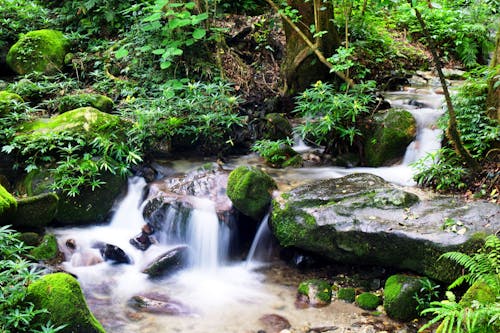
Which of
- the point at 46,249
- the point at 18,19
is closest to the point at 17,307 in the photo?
the point at 46,249

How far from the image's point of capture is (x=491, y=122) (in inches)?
214

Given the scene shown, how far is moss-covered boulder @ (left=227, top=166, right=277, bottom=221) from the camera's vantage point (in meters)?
5.70

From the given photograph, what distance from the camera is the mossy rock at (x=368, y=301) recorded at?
4.50 meters

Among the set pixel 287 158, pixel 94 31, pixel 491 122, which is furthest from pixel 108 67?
pixel 491 122

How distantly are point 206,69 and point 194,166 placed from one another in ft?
7.54

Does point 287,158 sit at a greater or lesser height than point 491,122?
lesser

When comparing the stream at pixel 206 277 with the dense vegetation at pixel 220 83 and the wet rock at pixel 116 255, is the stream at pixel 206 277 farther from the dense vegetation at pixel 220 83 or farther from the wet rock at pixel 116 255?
the dense vegetation at pixel 220 83

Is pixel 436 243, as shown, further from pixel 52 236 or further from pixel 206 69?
pixel 206 69

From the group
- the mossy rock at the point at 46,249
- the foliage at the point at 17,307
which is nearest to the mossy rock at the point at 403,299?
the foliage at the point at 17,307

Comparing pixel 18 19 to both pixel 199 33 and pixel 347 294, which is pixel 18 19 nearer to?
pixel 199 33

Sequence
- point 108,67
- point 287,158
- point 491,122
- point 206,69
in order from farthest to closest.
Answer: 1. point 108,67
2. point 206,69
3. point 287,158
4. point 491,122

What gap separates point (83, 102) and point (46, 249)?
317 cm

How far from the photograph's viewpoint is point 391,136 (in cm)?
673

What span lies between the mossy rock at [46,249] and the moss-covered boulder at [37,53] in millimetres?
5076
